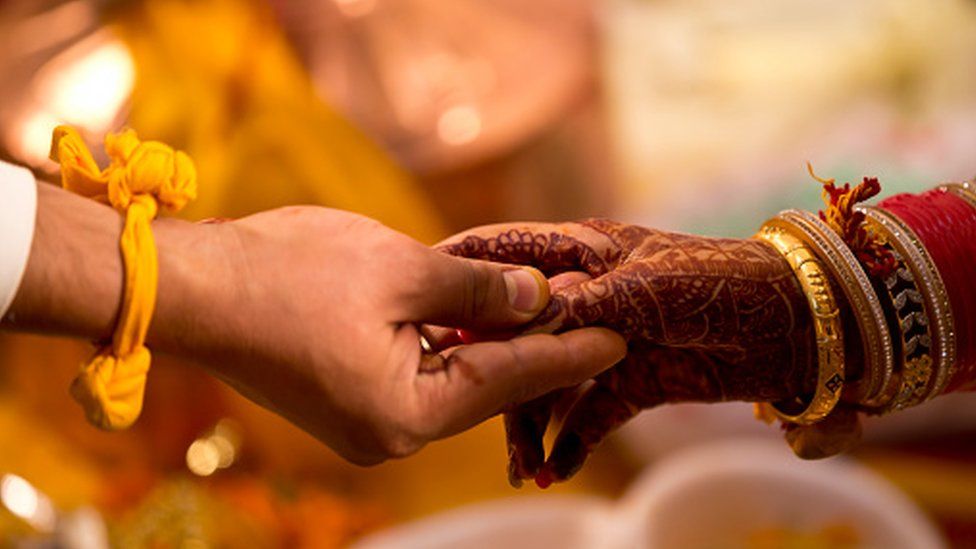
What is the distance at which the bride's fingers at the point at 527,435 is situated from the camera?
970mm

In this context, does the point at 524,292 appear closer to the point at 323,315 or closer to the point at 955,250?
the point at 323,315

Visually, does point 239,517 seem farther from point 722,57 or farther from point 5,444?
point 722,57

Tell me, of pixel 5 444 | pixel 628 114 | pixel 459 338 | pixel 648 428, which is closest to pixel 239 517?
pixel 5 444

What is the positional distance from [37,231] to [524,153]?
4.91ft

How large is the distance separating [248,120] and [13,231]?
127cm

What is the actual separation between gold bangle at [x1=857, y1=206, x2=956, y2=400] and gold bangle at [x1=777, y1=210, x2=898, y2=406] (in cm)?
4

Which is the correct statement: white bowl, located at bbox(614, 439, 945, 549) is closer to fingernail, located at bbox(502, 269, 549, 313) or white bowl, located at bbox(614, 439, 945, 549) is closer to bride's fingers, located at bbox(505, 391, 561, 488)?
bride's fingers, located at bbox(505, 391, 561, 488)

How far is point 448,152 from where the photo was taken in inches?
83.7

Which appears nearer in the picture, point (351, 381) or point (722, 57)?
point (351, 381)

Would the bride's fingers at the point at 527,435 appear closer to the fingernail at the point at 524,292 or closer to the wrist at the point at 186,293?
the fingernail at the point at 524,292

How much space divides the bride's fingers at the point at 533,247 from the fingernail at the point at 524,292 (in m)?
0.08

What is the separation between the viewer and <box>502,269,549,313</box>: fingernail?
909 millimetres

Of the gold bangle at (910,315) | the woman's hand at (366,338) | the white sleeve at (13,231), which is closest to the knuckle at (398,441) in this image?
the woman's hand at (366,338)

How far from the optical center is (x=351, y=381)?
Result: 0.85 metres
